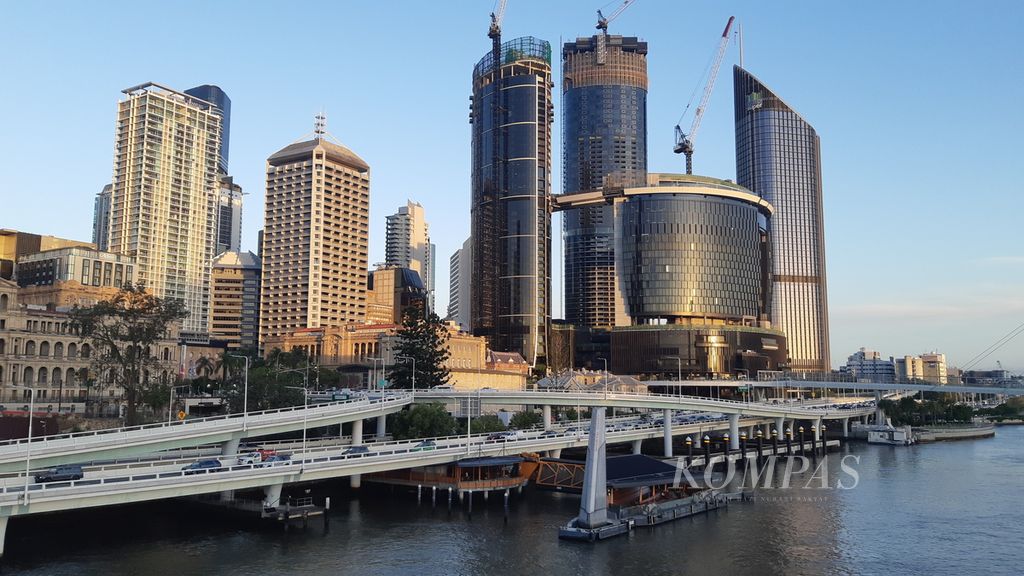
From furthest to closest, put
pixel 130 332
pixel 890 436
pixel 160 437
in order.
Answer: pixel 890 436 < pixel 130 332 < pixel 160 437

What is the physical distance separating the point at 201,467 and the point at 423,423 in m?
41.1

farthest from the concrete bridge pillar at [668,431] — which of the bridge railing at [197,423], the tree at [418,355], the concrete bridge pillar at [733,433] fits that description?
the bridge railing at [197,423]

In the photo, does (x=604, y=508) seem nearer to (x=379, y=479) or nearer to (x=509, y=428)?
(x=379, y=479)

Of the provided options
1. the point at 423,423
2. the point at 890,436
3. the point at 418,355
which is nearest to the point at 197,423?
the point at 423,423

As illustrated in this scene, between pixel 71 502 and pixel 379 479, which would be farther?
pixel 379 479

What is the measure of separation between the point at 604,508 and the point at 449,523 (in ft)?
56.4

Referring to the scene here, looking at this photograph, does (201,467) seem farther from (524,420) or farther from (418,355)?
(418,355)

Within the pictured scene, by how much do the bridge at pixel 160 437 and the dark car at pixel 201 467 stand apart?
5988 mm

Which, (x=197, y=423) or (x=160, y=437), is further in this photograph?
(x=197, y=423)

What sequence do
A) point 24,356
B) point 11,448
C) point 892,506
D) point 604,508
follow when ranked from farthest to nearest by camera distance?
point 24,356
point 892,506
point 604,508
point 11,448

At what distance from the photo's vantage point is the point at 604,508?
7712 centimetres

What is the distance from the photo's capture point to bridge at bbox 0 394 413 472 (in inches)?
2891

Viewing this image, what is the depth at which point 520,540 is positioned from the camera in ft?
246

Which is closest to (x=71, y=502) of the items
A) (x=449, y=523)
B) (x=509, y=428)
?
(x=449, y=523)
